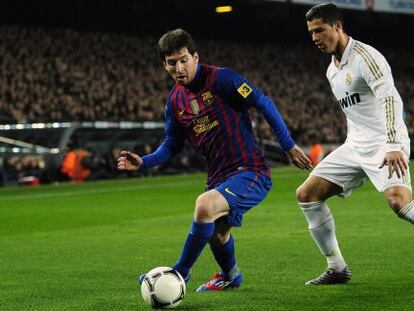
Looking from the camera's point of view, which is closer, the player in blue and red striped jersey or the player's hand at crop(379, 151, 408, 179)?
the player's hand at crop(379, 151, 408, 179)

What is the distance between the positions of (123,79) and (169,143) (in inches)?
1115

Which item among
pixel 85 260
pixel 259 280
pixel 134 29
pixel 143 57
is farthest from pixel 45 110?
pixel 259 280

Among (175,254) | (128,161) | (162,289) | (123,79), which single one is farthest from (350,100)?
(123,79)

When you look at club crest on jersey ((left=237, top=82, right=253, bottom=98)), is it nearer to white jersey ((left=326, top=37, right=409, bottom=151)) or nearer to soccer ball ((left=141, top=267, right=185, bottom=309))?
white jersey ((left=326, top=37, right=409, bottom=151))

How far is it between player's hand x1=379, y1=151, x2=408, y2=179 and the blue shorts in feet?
3.09

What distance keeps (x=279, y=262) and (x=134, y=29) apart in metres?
34.2

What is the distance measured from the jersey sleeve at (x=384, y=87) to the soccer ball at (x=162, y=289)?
1.67 metres

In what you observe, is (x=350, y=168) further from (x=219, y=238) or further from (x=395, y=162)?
(x=219, y=238)

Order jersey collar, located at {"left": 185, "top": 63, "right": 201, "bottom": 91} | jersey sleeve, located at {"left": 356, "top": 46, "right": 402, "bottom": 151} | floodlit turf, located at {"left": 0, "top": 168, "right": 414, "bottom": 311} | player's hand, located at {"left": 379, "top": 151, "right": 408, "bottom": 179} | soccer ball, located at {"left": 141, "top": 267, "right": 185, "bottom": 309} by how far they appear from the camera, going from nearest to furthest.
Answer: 1. soccer ball, located at {"left": 141, "top": 267, "right": 185, "bottom": 309}
2. player's hand, located at {"left": 379, "top": 151, "right": 408, "bottom": 179}
3. jersey sleeve, located at {"left": 356, "top": 46, "right": 402, "bottom": 151}
4. floodlit turf, located at {"left": 0, "top": 168, "right": 414, "bottom": 311}
5. jersey collar, located at {"left": 185, "top": 63, "right": 201, "bottom": 91}

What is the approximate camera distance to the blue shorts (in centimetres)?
629

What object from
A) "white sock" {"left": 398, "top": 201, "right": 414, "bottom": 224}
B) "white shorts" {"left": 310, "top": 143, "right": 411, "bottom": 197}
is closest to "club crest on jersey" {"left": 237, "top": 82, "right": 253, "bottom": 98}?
"white shorts" {"left": 310, "top": 143, "right": 411, "bottom": 197}

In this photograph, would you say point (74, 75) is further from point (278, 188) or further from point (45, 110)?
point (278, 188)

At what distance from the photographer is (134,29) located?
1639 inches

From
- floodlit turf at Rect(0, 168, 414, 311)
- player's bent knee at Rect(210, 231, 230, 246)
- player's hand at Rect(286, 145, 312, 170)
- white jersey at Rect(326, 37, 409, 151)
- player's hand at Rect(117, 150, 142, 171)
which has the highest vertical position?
white jersey at Rect(326, 37, 409, 151)
